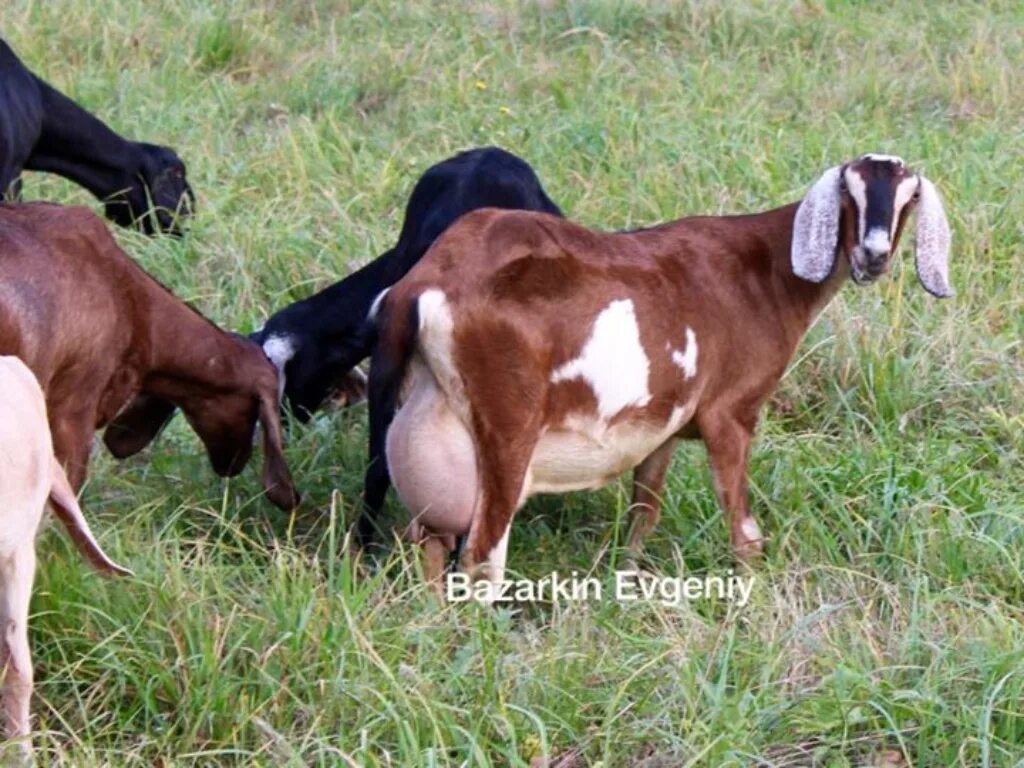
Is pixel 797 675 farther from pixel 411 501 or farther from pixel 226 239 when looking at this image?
pixel 226 239

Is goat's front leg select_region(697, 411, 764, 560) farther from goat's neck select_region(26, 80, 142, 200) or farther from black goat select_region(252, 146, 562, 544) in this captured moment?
goat's neck select_region(26, 80, 142, 200)

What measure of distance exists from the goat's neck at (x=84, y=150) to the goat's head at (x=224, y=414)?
2.19 meters

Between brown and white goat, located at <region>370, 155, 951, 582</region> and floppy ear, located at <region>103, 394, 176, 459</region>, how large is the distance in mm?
929

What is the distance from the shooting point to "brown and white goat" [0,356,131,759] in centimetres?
380

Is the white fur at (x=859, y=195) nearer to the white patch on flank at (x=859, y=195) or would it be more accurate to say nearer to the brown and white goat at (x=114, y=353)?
A: the white patch on flank at (x=859, y=195)

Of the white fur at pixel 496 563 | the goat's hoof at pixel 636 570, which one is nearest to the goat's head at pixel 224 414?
the white fur at pixel 496 563

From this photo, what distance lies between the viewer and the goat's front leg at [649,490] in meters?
5.20

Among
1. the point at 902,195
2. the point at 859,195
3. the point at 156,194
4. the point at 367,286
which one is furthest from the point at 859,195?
the point at 156,194

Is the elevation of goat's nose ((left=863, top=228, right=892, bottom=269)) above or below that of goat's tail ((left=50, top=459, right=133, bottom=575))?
above

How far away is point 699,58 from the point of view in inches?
352

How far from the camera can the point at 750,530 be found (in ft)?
16.5

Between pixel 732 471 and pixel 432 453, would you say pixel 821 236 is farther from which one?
pixel 432 453

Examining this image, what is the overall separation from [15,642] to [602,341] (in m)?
1.57

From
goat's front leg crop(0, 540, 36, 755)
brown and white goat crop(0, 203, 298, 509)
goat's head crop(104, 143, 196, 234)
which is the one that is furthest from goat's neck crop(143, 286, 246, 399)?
goat's head crop(104, 143, 196, 234)
